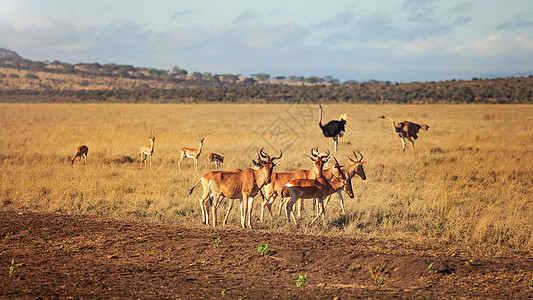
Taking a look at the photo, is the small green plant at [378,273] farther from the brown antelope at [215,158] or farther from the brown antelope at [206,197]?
the brown antelope at [215,158]

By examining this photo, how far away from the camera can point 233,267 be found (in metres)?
8.06

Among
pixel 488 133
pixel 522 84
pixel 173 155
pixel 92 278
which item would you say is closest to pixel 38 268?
pixel 92 278

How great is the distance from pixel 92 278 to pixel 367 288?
13.6 ft

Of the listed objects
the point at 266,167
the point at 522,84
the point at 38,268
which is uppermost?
the point at 522,84

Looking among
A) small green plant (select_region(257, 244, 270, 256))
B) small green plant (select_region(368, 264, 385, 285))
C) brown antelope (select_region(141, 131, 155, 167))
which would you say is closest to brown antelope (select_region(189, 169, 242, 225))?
small green plant (select_region(257, 244, 270, 256))

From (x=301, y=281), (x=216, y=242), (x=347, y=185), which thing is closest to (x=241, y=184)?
(x=216, y=242)

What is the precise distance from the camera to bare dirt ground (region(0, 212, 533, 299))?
22.7ft

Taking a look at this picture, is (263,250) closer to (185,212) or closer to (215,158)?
(185,212)

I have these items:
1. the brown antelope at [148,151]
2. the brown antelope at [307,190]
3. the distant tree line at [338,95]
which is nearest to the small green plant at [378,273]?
the brown antelope at [307,190]

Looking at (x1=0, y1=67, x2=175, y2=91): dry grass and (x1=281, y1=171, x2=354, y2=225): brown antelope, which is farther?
(x1=0, y1=67, x2=175, y2=91): dry grass

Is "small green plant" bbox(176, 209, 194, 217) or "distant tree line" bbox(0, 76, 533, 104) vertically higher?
"distant tree line" bbox(0, 76, 533, 104)

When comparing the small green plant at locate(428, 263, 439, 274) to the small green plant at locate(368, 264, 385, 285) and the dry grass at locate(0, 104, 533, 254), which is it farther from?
the dry grass at locate(0, 104, 533, 254)

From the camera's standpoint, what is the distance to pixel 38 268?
7.91m

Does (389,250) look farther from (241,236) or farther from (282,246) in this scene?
(241,236)
